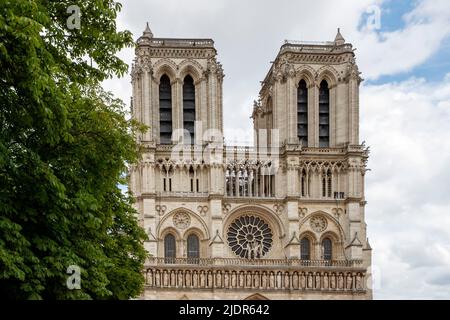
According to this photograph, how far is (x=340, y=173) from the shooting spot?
54.7 metres

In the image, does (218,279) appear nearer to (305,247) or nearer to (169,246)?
(169,246)

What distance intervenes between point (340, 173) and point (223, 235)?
10.1 meters

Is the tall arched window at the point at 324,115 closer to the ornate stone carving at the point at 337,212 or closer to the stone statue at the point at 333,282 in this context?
the ornate stone carving at the point at 337,212

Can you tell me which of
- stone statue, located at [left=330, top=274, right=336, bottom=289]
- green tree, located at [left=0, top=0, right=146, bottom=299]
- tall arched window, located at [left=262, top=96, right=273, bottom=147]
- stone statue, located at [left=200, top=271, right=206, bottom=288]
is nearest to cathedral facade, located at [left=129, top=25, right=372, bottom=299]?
stone statue, located at [left=200, top=271, right=206, bottom=288]

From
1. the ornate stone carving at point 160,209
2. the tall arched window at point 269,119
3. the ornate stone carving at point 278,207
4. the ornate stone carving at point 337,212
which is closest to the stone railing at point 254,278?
the ornate stone carving at point 160,209

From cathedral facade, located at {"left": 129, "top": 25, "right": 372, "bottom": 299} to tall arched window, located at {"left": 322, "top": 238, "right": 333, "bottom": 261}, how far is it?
10 cm

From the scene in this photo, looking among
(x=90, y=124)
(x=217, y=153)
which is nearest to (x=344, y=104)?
(x=217, y=153)

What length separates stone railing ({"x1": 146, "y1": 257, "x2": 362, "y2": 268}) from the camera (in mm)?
51500

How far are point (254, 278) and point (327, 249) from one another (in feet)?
21.2

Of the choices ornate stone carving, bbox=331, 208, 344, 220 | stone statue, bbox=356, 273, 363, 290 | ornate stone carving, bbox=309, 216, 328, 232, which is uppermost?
ornate stone carving, bbox=331, 208, 344, 220

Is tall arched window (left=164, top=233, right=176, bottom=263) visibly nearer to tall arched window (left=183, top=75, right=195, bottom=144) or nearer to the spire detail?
tall arched window (left=183, top=75, right=195, bottom=144)

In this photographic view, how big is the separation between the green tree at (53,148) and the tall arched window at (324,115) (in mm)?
38700

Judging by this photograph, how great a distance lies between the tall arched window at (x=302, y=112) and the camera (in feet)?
184
